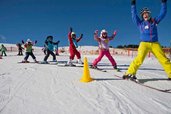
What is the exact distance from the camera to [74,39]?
15.4 meters

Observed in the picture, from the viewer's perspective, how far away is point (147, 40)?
28.2 ft

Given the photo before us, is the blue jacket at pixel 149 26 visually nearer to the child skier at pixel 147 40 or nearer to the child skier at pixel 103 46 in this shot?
the child skier at pixel 147 40

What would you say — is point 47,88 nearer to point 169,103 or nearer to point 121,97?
point 121,97

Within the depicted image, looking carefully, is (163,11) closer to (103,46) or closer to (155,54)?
(155,54)

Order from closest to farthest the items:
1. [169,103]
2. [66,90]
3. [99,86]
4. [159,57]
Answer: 1. [169,103]
2. [66,90]
3. [99,86]
4. [159,57]

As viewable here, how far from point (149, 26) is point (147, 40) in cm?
48

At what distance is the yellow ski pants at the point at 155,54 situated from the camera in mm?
8266

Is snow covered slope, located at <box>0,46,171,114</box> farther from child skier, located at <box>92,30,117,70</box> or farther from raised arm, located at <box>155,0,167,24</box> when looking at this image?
child skier, located at <box>92,30,117,70</box>

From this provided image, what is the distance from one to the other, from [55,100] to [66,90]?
103 cm

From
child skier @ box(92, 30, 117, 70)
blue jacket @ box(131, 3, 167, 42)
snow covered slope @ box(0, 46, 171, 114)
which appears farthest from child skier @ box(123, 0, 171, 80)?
child skier @ box(92, 30, 117, 70)

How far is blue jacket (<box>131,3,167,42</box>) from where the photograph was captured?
8625 mm

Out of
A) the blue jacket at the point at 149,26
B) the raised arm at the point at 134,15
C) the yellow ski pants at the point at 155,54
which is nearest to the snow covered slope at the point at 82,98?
the yellow ski pants at the point at 155,54

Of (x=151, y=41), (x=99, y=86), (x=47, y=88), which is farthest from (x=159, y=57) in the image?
(x=47, y=88)

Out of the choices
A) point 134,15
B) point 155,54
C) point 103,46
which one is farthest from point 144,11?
point 103,46
